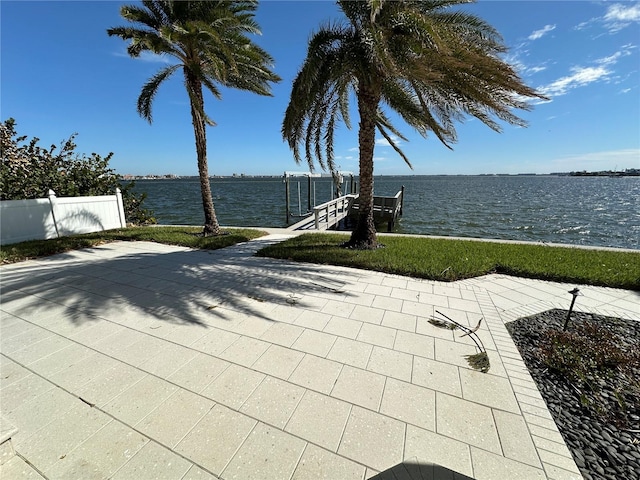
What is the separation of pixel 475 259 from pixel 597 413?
4.47 meters

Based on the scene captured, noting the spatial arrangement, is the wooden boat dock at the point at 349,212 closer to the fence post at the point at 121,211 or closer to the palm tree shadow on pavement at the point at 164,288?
the palm tree shadow on pavement at the point at 164,288

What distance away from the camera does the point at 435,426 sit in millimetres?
2098

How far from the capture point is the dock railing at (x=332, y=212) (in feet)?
39.3

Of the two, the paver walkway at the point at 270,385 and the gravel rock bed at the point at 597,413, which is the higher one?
the paver walkway at the point at 270,385

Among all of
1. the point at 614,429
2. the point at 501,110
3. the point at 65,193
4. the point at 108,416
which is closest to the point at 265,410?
the point at 108,416

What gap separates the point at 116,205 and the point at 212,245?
237 inches

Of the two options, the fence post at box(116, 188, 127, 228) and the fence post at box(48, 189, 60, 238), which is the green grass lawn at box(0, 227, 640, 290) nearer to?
the fence post at box(48, 189, 60, 238)

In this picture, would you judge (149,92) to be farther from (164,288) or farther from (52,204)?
(164,288)

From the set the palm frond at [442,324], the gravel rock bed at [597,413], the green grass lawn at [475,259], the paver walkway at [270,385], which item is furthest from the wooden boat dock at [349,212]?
the gravel rock bed at [597,413]

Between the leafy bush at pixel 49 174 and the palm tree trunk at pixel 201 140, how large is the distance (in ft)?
18.3

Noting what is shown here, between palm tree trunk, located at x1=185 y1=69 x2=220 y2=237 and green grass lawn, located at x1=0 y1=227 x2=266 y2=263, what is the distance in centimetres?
60

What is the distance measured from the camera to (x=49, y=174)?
1061cm

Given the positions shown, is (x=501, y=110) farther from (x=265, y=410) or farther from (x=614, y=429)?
(x=265, y=410)

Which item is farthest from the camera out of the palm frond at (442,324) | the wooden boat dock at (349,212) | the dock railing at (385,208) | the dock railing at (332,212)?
the dock railing at (385,208)
